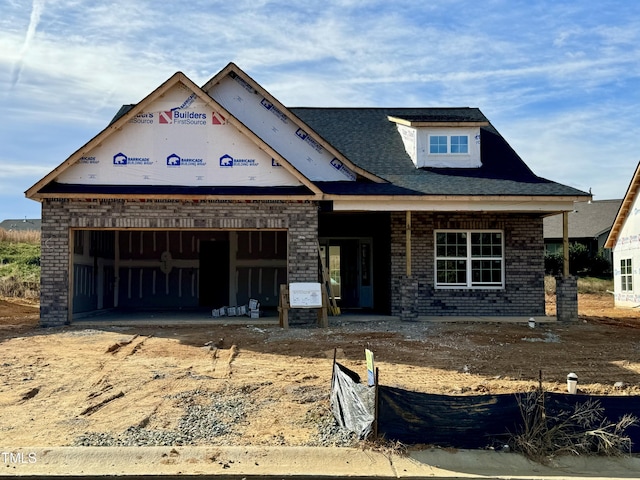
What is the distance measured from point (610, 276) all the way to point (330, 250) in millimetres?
23854

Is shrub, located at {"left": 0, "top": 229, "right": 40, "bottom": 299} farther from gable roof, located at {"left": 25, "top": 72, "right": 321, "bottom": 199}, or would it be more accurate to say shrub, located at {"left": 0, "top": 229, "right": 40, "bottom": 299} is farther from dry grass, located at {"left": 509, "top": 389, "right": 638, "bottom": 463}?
dry grass, located at {"left": 509, "top": 389, "right": 638, "bottom": 463}

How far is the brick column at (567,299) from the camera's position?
17.3 m

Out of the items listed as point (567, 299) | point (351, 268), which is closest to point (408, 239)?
point (351, 268)

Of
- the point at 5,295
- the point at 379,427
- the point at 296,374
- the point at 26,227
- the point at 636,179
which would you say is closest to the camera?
the point at 379,427

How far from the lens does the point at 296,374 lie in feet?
34.0

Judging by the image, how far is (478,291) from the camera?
59.6 feet

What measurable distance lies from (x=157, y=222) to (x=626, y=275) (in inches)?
756

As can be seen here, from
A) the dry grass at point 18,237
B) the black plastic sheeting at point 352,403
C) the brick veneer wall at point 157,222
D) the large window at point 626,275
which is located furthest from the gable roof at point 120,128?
the dry grass at point 18,237

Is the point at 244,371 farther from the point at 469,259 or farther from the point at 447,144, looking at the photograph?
the point at 447,144

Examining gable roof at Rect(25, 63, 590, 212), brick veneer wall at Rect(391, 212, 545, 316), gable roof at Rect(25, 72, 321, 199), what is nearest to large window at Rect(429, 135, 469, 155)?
gable roof at Rect(25, 63, 590, 212)

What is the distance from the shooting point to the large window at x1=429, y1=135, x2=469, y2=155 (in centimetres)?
1927

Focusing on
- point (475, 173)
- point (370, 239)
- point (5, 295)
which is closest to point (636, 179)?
point (475, 173)

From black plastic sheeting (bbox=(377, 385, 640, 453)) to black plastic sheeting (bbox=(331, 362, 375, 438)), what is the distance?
177 millimetres

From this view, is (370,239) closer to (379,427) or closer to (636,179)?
(636,179)
